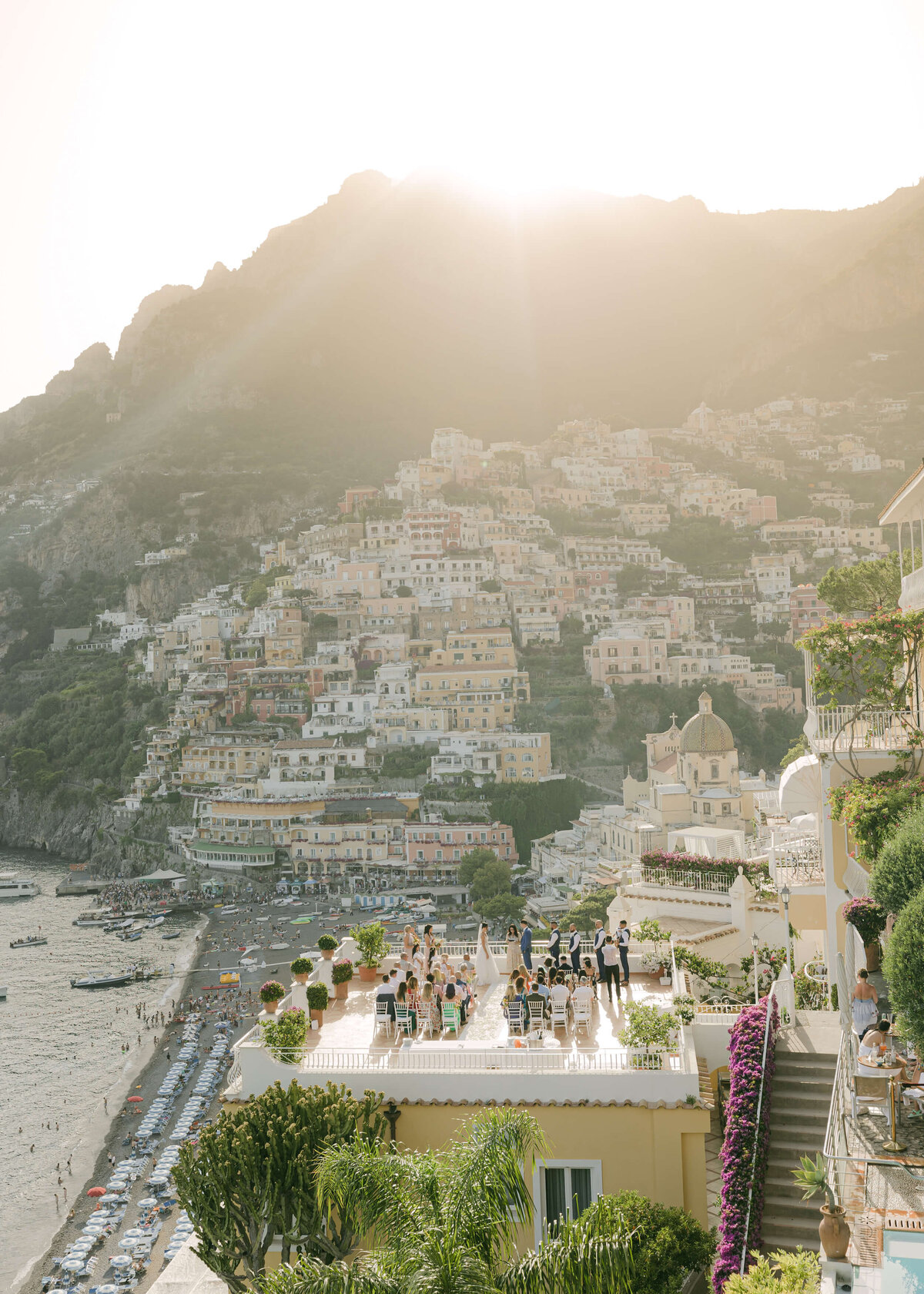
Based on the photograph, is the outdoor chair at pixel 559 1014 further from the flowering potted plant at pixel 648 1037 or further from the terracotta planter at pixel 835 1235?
the terracotta planter at pixel 835 1235

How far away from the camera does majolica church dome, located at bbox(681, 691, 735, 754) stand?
1571 inches

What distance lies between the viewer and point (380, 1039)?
923 centimetres

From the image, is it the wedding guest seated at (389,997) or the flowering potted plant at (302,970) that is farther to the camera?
the flowering potted plant at (302,970)

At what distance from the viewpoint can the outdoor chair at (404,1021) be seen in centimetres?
924

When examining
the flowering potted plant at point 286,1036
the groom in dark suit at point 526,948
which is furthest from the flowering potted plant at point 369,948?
the flowering potted plant at point 286,1036

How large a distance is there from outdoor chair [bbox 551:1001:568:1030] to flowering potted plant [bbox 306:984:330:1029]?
2161mm

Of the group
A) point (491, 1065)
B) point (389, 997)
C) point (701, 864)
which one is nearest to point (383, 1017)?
point (389, 997)

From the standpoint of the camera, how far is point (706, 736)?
40000mm

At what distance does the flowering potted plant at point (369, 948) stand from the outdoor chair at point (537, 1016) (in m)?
2.48

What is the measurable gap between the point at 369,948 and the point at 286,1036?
2.64 meters

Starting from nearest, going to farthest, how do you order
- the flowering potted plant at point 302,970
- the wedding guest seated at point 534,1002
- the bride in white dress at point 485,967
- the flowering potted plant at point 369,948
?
1. the wedding guest seated at point 534,1002
2. the flowering potted plant at point 302,970
3. the bride in white dress at point 485,967
4. the flowering potted plant at point 369,948

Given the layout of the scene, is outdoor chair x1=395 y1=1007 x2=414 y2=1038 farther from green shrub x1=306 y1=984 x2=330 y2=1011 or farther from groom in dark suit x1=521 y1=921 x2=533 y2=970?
groom in dark suit x1=521 y1=921 x2=533 y2=970

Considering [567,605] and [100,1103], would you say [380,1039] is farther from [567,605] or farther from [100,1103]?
[567,605]

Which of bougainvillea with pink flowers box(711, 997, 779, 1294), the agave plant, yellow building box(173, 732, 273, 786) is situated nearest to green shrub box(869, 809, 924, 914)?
bougainvillea with pink flowers box(711, 997, 779, 1294)
